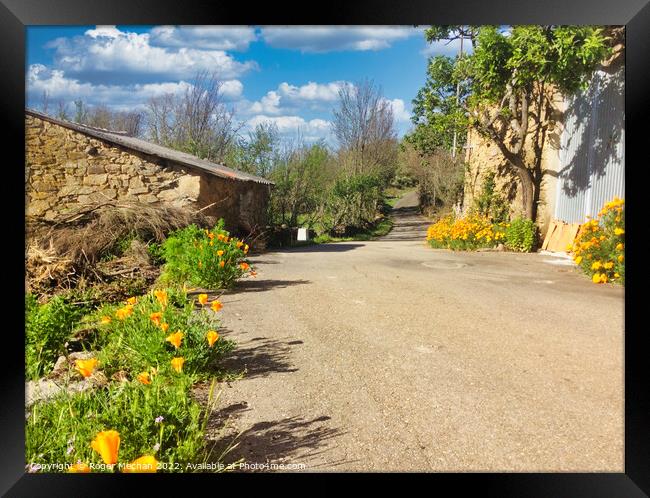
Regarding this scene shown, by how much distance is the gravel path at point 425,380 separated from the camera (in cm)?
176

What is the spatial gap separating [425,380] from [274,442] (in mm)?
859

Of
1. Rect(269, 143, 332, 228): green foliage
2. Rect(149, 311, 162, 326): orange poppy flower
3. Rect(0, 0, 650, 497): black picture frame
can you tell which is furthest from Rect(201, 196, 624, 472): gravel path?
Rect(269, 143, 332, 228): green foliage

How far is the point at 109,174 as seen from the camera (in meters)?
4.61

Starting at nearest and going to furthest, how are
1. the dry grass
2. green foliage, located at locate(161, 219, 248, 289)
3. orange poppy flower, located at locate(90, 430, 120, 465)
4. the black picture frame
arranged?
orange poppy flower, located at locate(90, 430, 120, 465) → the black picture frame → the dry grass → green foliage, located at locate(161, 219, 248, 289)

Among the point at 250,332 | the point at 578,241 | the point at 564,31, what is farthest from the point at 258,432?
the point at 564,31

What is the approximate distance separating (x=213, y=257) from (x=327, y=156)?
8.98 feet

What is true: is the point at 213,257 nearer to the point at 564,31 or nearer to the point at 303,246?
the point at 564,31

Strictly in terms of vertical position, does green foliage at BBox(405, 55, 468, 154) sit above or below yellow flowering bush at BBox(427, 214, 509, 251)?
above

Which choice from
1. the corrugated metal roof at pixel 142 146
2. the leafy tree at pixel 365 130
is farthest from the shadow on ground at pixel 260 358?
the corrugated metal roof at pixel 142 146

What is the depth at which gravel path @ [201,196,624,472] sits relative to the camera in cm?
176

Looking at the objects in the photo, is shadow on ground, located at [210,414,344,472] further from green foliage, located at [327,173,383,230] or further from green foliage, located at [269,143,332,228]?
green foliage, located at [327,173,383,230]

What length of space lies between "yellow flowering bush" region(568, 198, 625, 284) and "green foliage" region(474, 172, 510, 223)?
13.4 feet

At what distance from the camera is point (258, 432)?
185 centimetres

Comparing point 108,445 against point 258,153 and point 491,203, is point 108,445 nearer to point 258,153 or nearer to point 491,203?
point 258,153
